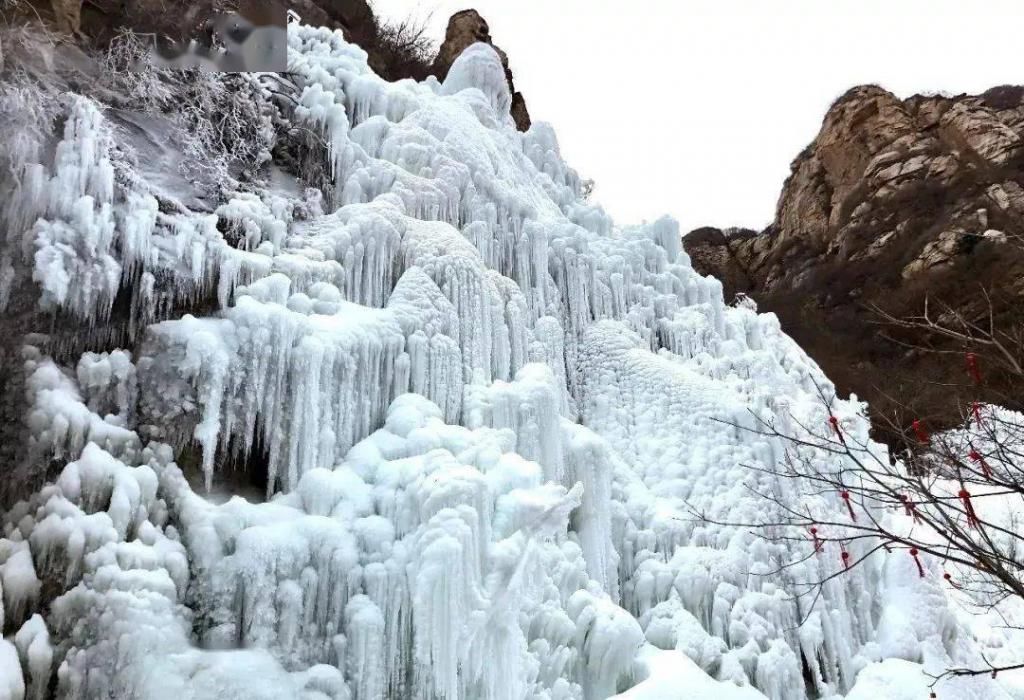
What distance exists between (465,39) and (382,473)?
15777 mm

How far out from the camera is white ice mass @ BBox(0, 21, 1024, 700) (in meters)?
4.48

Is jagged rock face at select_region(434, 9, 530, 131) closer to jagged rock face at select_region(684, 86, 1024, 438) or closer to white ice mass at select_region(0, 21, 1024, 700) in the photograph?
white ice mass at select_region(0, 21, 1024, 700)

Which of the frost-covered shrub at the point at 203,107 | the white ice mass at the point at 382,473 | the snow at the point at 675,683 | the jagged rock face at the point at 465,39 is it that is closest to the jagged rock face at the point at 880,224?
the jagged rock face at the point at 465,39

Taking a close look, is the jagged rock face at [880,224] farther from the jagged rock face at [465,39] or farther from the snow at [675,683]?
the snow at [675,683]

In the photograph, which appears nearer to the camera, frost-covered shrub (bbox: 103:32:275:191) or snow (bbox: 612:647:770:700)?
snow (bbox: 612:647:770:700)

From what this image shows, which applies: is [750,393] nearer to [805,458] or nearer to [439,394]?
[805,458]

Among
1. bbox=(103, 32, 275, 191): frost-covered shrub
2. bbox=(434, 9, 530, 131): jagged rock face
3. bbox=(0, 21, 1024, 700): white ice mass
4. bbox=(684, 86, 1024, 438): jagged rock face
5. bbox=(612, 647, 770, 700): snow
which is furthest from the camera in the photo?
bbox=(684, 86, 1024, 438): jagged rock face

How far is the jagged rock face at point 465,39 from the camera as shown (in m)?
18.5

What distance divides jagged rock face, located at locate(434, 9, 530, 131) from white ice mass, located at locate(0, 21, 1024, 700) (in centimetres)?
930

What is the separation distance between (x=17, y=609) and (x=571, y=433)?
4.64 m

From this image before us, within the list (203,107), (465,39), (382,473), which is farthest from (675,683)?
(465,39)

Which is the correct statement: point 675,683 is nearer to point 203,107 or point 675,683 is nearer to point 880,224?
point 203,107

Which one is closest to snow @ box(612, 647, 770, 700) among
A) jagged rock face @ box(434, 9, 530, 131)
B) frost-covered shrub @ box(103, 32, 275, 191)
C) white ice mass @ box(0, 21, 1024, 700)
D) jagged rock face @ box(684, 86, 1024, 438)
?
white ice mass @ box(0, 21, 1024, 700)

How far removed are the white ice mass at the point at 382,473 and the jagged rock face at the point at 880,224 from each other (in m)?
13.5
